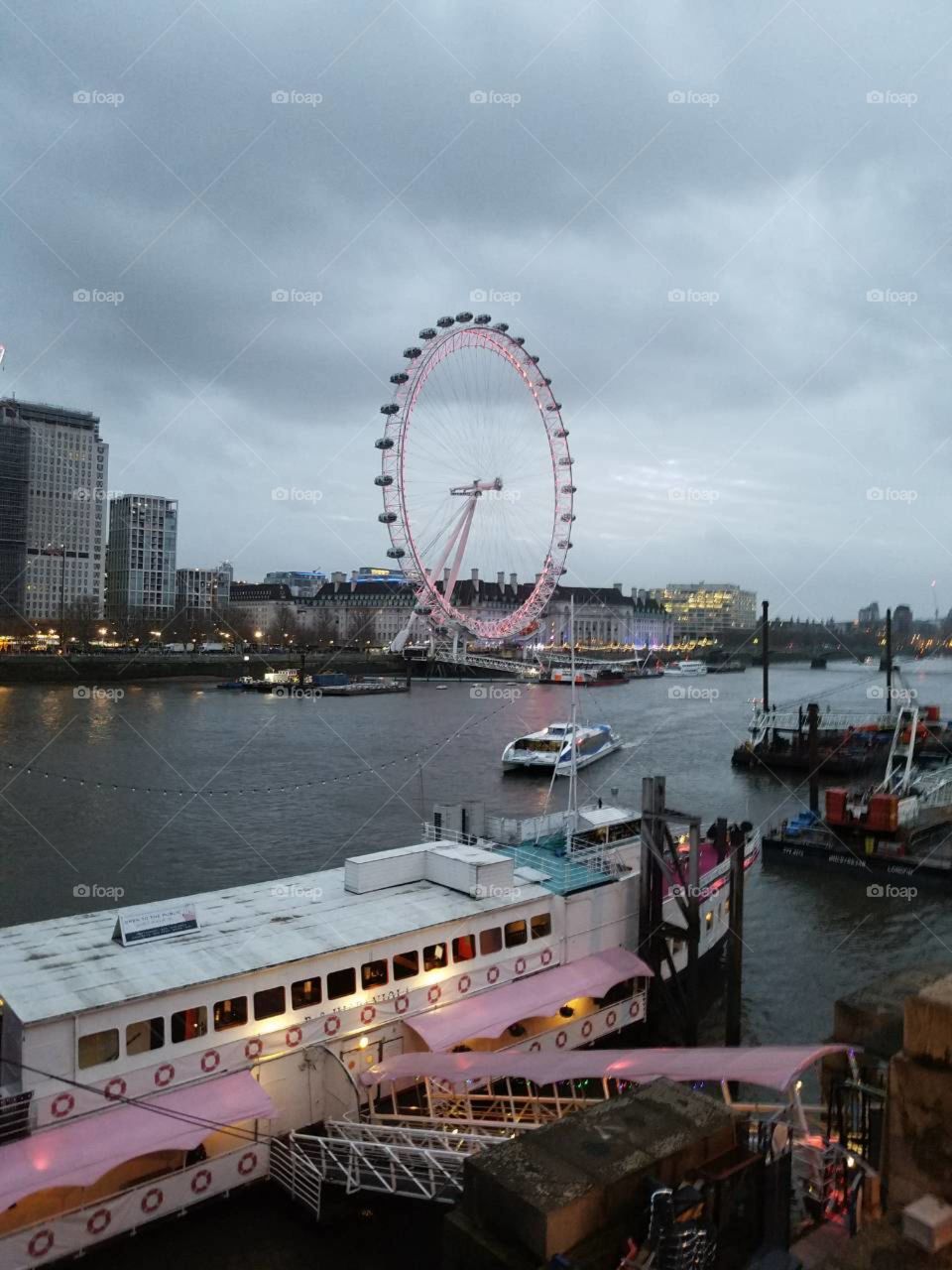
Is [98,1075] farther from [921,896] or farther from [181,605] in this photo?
[181,605]

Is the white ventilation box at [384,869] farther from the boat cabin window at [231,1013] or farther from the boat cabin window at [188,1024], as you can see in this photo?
the boat cabin window at [188,1024]

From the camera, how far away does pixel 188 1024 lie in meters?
8.91

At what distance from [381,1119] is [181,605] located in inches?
5261

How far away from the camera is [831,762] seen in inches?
1524

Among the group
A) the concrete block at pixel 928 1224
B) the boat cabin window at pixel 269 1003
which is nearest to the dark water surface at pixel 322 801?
the boat cabin window at pixel 269 1003

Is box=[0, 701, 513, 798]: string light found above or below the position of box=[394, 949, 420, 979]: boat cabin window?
below

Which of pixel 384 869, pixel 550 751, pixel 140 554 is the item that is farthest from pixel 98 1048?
pixel 140 554

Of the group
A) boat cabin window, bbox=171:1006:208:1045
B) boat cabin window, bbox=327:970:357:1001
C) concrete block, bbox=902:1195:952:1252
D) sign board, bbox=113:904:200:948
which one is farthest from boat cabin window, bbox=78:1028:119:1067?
concrete block, bbox=902:1195:952:1252

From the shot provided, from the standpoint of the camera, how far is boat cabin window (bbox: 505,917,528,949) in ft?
38.0

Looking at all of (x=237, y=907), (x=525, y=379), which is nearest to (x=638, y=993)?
(x=237, y=907)

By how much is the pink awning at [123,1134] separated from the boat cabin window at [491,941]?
320cm

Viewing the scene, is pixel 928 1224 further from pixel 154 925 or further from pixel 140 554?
pixel 140 554

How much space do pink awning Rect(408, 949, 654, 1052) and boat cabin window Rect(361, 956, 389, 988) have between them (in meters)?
0.56

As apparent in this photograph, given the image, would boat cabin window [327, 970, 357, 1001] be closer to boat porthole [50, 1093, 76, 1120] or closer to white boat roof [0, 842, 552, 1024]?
white boat roof [0, 842, 552, 1024]
